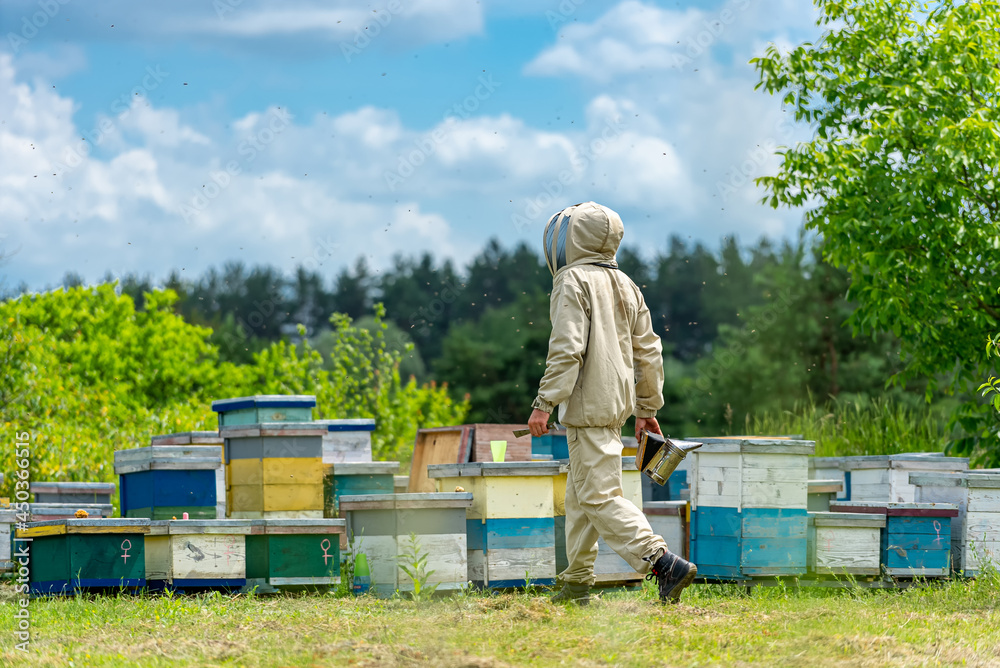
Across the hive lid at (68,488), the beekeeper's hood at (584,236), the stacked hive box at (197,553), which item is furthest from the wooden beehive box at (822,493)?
the hive lid at (68,488)

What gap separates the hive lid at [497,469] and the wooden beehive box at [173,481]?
4.49ft

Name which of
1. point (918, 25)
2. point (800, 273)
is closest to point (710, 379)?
point (800, 273)

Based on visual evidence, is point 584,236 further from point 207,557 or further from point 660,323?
point 660,323

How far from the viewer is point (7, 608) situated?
432 centimetres

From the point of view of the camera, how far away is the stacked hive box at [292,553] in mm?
4566

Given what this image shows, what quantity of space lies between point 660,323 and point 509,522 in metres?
38.8

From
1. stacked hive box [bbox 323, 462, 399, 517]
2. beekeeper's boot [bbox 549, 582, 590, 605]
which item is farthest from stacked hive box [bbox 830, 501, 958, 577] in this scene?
stacked hive box [bbox 323, 462, 399, 517]

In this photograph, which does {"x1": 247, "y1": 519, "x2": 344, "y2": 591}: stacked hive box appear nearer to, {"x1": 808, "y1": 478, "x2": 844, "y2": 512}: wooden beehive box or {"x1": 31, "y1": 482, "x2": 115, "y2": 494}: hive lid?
{"x1": 31, "y1": 482, "x2": 115, "y2": 494}: hive lid

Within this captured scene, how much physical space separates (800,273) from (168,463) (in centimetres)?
2287

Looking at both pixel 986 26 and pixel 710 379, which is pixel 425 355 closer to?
pixel 710 379

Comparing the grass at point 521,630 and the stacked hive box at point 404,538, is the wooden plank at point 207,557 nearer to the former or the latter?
the grass at point 521,630

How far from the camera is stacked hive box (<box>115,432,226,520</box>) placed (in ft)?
16.2

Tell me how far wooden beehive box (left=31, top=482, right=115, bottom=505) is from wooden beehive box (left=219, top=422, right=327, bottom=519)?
1967 mm

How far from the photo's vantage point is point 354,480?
5.32 m
